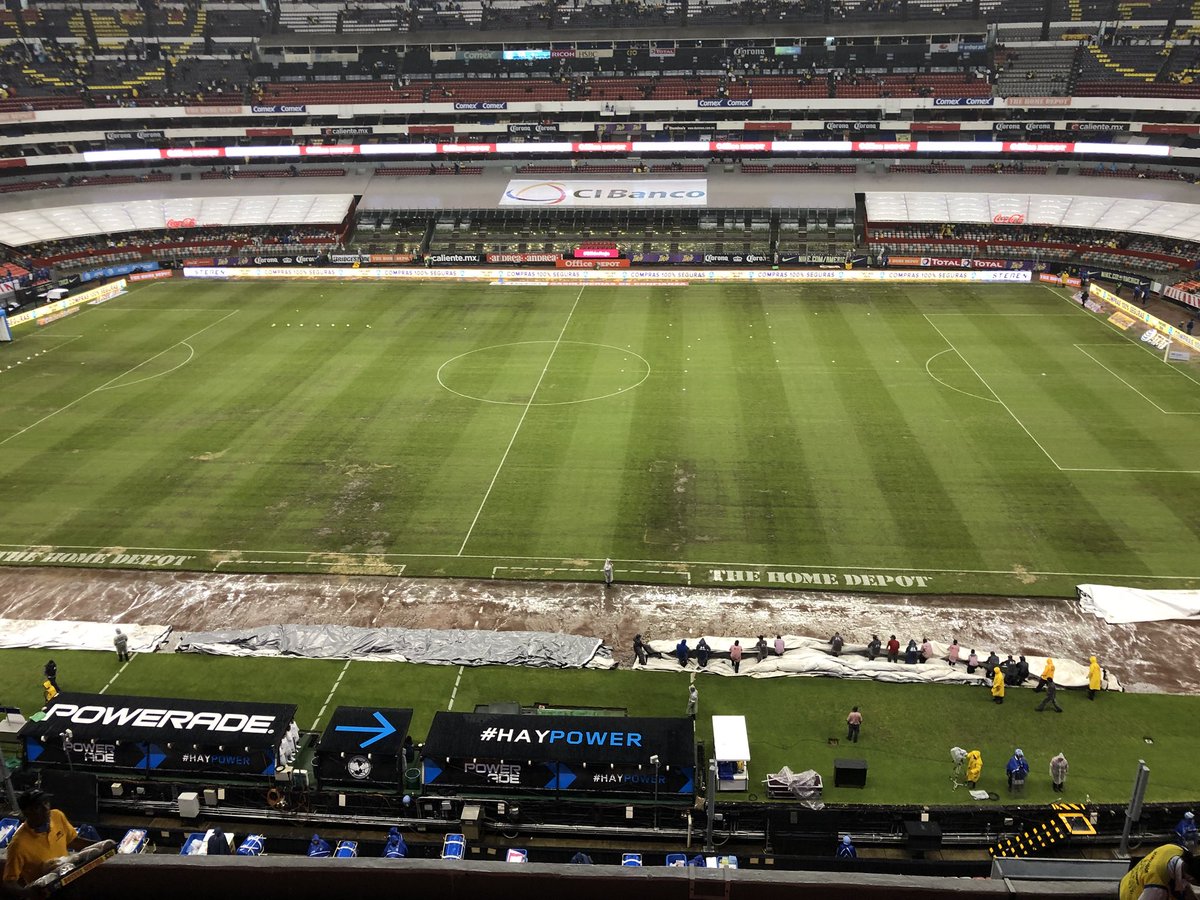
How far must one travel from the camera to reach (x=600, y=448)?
1762 inches

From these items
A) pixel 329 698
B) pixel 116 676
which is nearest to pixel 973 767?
pixel 329 698

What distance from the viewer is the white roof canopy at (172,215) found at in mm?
83688

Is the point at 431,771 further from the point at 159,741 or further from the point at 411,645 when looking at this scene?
the point at 411,645

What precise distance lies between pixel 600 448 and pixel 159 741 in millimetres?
25585

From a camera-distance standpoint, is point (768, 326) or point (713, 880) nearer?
point (713, 880)

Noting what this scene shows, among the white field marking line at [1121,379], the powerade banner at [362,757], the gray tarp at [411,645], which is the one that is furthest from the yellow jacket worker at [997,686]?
the white field marking line at [1121,379]

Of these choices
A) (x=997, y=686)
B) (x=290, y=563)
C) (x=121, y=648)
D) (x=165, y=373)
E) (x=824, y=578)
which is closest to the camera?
(x=997, y=686)

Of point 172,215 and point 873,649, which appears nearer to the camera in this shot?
point 873,649

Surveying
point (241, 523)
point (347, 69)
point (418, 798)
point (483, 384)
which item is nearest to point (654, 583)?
point (418, 798)

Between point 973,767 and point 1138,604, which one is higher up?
point 1138,604

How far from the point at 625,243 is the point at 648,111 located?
19.5m

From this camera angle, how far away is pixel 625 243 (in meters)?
86.2

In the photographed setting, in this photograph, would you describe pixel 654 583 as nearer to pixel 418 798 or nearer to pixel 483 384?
pixel 418 798

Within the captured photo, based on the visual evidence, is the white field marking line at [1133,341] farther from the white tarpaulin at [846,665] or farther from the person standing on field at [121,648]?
the person standing on field at [121,648]
